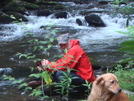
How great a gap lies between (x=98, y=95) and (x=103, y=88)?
0.12 meters

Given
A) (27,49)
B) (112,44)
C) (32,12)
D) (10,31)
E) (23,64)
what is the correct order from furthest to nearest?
(32,12) → (10,31) → (112,44) → (27,49) → (23,64)

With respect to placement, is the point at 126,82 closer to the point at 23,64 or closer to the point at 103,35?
the point at 23,64

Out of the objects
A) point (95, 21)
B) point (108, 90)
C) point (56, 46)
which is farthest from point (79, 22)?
point (108, 90)

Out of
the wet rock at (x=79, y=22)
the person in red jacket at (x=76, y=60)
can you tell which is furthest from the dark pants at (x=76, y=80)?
the wet rock at (x=79, y=22)

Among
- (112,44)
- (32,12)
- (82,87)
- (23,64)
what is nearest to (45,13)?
(32,12)

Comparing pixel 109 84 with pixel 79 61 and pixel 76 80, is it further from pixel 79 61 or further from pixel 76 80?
pixel 76 80

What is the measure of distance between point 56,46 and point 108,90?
6678 millimetres

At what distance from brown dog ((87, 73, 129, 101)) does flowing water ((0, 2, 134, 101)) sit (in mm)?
1005

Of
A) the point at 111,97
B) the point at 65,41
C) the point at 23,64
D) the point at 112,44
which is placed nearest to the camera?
the point at 111,97

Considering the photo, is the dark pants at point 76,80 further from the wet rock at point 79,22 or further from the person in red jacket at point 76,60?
the wet rock at point 79,22

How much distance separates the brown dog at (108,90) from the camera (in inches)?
115

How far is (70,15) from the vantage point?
1648 centimetres

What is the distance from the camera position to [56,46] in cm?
955

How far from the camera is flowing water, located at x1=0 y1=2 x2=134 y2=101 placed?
6562 millimetres
